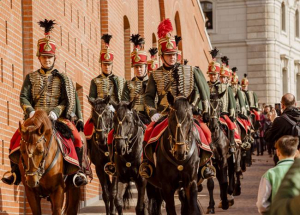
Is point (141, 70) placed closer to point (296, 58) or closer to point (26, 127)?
point (26, 127)

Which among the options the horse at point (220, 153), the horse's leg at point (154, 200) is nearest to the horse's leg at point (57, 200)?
the horse's leg at point (154, 200)

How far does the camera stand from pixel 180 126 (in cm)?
937

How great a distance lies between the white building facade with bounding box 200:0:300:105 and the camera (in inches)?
2415

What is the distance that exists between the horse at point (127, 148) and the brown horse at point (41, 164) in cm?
180

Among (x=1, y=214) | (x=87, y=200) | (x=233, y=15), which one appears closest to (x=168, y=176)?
(x=1, y=214)

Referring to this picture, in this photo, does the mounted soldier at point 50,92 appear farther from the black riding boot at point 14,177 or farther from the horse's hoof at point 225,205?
the horse's hoof at point 225,205

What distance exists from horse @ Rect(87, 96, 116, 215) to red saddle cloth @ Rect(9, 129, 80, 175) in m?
3.21

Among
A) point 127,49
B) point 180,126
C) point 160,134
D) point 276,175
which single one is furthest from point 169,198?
point 127,49

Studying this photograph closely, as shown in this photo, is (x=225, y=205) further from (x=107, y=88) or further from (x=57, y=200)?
(x=57, y=200)

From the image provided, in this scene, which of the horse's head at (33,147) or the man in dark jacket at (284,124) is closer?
the horse's head at (33,147)

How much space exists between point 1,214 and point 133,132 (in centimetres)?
249

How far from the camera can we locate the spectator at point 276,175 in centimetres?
616

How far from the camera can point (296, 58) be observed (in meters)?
66.4

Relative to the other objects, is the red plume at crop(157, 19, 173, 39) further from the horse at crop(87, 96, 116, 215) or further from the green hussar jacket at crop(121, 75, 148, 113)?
the green hussar jacket at crop(121, 75, 148, 113)
